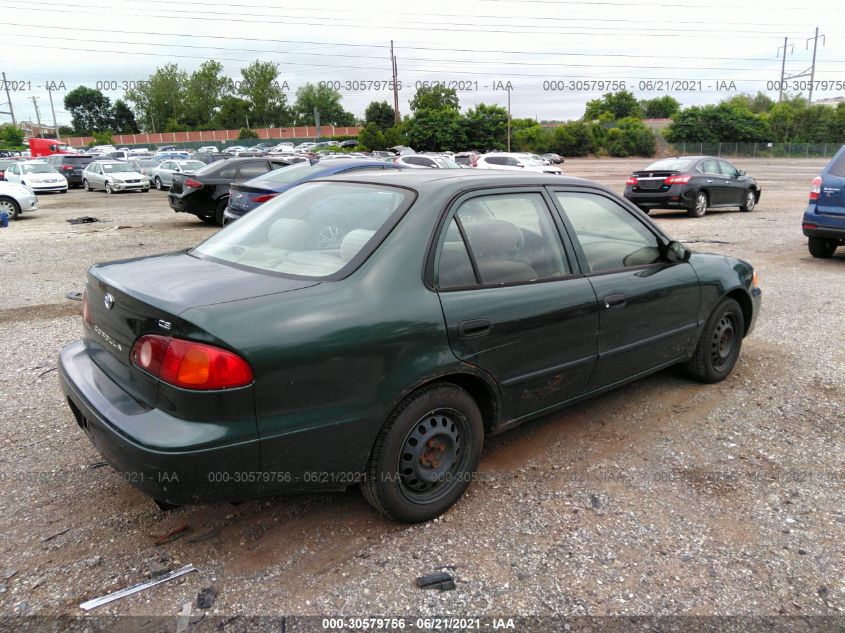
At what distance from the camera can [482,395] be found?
125 inches

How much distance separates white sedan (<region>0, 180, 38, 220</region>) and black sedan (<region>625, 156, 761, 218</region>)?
51.1ft

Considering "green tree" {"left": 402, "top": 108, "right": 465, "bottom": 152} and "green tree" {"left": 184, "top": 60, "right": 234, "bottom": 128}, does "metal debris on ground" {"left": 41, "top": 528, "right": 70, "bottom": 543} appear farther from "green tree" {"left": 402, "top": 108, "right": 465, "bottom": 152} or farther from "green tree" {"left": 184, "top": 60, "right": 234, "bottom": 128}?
"green tree" {"left": 184, "top": 60, "right": 234, "bottom": 128}

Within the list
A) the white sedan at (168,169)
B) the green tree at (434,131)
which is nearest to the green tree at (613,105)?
the green tree at (434,131)

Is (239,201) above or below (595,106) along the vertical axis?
below

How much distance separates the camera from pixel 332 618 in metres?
2.40

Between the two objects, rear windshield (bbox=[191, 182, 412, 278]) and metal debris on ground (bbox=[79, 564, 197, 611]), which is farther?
rear windshield (bbox=[191, 182, 412, 278])

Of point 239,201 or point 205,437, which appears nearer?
point 205,437

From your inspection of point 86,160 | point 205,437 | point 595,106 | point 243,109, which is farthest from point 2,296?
point 243,109

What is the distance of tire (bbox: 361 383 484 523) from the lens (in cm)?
275

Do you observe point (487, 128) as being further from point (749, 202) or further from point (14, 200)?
point (14, 200)

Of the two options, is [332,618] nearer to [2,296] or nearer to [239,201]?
[2,296]

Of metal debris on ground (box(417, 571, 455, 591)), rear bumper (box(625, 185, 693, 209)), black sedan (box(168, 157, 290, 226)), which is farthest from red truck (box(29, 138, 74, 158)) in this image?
metal debris on ground (box(417, 571, 455, 591))

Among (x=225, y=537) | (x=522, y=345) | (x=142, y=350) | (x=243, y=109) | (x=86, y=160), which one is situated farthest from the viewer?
(x=243, y=109)

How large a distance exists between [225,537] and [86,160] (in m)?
32.4
